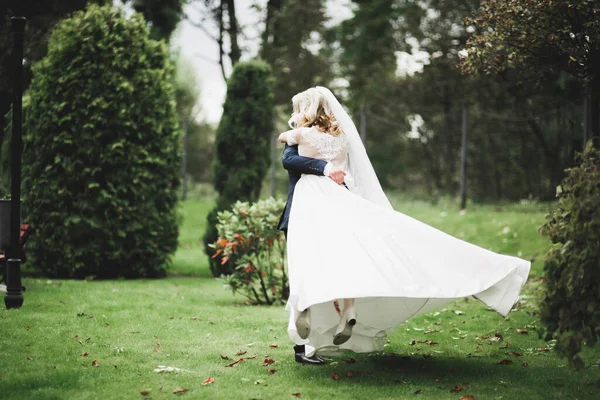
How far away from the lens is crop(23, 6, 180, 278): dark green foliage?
10.2 m

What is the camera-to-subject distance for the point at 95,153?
10.4 m

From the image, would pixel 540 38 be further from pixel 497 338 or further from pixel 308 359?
pixel 308 359

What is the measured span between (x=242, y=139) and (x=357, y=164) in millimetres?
6566

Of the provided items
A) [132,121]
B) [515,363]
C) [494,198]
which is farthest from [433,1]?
[515,363]

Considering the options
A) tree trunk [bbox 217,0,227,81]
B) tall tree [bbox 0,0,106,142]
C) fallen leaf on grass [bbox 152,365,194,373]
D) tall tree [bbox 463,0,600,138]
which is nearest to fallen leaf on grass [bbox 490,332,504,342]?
tall tree [bbox 463,0,600,138]

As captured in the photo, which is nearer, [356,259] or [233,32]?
[356,259]

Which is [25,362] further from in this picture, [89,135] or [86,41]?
[86,41]

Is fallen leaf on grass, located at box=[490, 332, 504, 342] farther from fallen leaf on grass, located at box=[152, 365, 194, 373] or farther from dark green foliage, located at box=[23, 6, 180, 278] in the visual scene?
dark green foliage, located at box=[23, 6, 180, 278]

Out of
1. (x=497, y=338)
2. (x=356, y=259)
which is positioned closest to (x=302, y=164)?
(x=356, y=259)

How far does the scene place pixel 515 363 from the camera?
5660 mm

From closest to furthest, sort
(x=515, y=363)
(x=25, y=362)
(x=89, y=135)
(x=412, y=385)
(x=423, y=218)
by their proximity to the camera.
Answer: (x=412, y=385)
(x=25, y=362)
(x=515, y=363)
(x=89, y=135)
(x=423, y=218)

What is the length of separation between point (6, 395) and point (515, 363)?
160 inches

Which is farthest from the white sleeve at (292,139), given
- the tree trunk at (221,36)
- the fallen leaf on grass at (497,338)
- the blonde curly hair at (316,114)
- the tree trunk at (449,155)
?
the tree trunk at (221,36)

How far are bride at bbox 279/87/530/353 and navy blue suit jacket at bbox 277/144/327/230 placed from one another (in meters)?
0.06
